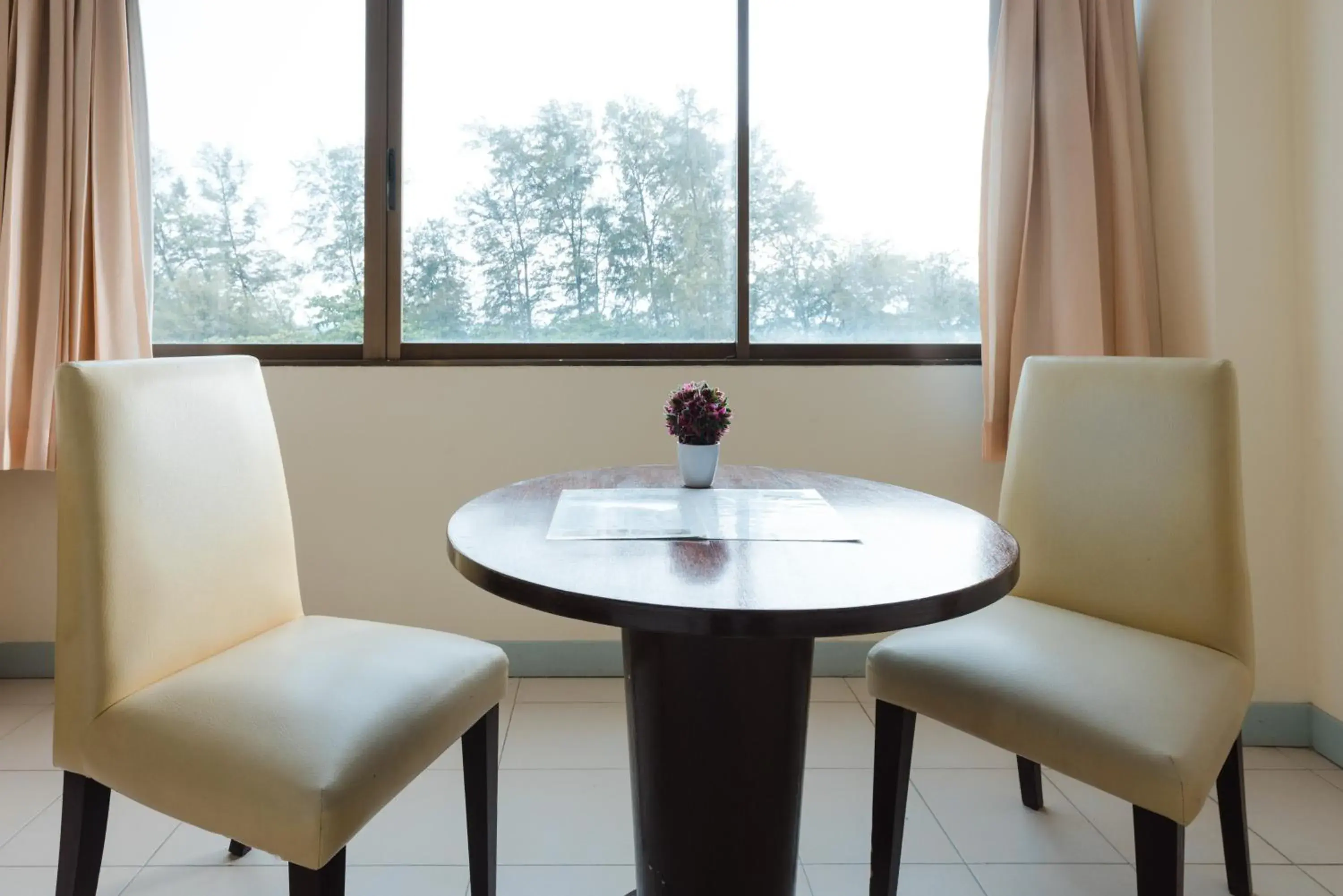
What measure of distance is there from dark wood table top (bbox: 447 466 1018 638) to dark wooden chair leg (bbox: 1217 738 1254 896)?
698 mm

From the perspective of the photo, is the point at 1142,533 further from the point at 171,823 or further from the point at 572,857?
the point at 171,823

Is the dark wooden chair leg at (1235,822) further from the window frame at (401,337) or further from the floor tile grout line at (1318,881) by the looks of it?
the window frame at (401,337)

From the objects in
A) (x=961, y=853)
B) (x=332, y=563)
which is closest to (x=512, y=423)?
(x=332, y=563)

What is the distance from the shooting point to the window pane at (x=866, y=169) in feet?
8.38

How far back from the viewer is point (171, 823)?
1.74 meters

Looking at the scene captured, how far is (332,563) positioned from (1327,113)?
9.46ft

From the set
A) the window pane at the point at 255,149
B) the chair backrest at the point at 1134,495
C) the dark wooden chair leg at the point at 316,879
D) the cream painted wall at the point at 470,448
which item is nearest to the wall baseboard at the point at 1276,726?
the cream painted wall at the point at 470,448

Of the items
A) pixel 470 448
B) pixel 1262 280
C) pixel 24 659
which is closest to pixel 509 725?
pixel 470 448

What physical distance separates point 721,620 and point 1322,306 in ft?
6.51

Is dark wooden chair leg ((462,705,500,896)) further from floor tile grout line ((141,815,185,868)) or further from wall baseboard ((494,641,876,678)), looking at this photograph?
wall baseboard ((494,641,876,678))

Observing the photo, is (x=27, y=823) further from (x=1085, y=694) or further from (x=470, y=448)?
(x=1085, y=694)

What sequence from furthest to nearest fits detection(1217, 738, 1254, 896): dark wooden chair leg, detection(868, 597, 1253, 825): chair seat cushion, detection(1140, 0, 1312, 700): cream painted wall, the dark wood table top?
detection(1140, 0, 1312, 700): cream painted wall → detection(1217, 738, 1254, 896): dark wooden chair leg → detection(868, 597, 1253, 825): chair seat cushion → the dark wood table top

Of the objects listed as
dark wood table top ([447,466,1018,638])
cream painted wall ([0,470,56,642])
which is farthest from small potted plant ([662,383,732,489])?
cream painted wall ([0,470,56,642])

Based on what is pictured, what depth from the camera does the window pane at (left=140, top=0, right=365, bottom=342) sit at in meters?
2.52
